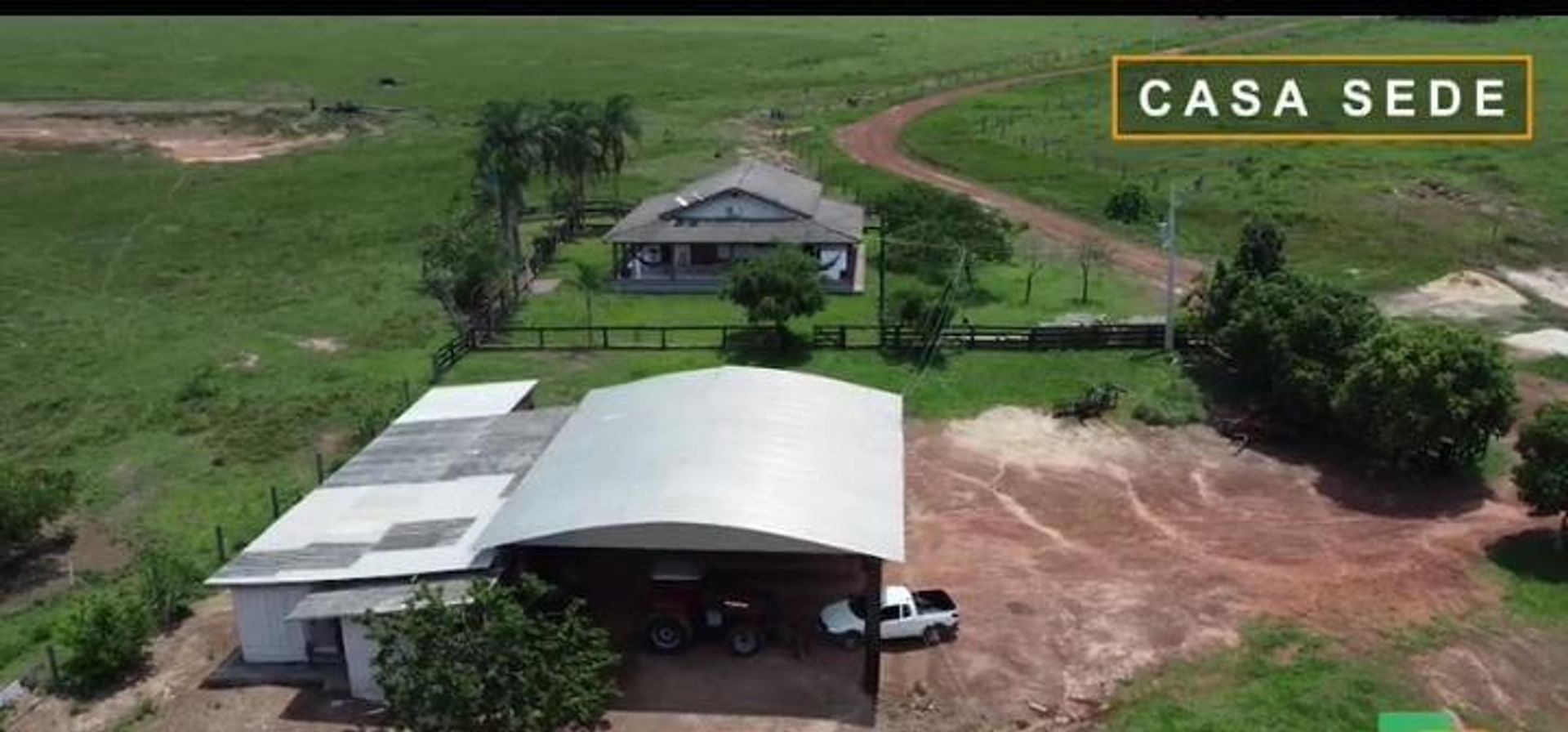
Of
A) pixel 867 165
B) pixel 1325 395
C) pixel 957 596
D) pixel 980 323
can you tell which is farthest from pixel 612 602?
pixel 867 165

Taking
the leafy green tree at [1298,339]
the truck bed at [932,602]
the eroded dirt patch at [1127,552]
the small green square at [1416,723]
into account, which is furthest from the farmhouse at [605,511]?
the leafy green tree at [1298,339]

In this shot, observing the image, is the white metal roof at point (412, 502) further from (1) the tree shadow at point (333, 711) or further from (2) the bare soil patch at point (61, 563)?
(2) the bare soil patch at point (61, 563)

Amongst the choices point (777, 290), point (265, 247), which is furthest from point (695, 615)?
point (265, 247)

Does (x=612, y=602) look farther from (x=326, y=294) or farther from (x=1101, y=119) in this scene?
(x=1101, y=119)

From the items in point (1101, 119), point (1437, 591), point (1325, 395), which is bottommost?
point (1437, 591)

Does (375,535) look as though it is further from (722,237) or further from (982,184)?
(982,184)
